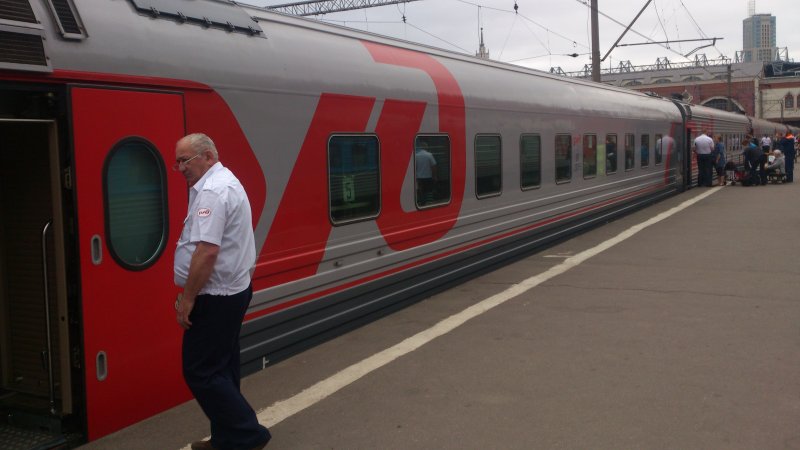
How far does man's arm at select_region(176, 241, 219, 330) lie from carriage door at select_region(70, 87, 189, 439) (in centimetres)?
62

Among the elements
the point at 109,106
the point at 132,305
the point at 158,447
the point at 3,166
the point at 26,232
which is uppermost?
the point at 109,106

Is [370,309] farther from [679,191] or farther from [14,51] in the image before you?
[679,191]

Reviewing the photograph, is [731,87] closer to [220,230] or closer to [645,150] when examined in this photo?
[645,150]

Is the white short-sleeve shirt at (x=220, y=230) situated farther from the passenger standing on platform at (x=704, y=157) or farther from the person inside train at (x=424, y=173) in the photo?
the passenger standing on platform at (x=704, y=157)

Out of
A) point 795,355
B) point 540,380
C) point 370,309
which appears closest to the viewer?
point 540,380

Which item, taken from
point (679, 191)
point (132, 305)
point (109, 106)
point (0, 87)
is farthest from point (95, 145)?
point (679, 191)

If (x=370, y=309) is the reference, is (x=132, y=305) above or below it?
above

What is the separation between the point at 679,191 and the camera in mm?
21062

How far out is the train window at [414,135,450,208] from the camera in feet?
24.2

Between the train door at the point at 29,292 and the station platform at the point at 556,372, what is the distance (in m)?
0.45

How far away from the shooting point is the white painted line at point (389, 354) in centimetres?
486

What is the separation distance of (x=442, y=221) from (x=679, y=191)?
15.0 metres

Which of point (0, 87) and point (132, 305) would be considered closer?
point (0, 87)

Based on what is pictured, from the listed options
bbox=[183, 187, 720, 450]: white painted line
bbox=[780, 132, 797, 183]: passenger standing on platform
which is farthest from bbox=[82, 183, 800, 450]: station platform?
bbox=[780, 132, 797, 183]: passenger standing on platform
